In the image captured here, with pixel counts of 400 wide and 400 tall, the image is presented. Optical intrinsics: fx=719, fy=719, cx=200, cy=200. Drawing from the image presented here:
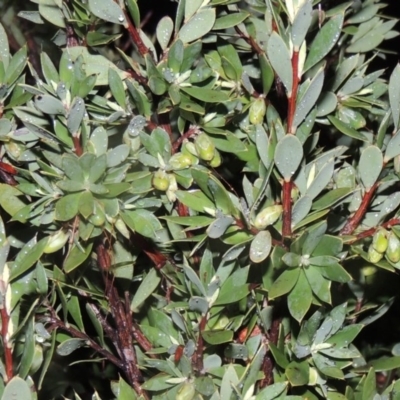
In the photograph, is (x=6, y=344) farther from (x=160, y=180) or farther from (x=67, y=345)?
(x=160, y=180)

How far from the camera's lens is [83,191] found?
66 cm

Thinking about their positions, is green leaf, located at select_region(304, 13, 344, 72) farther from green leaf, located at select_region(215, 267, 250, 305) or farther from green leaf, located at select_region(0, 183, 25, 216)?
green leaf, located at select_region(0, 183, 25, 216)

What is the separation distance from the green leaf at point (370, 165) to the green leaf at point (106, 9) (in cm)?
27

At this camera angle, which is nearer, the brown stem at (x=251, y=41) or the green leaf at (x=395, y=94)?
the green leaf at (x=395, y=94)

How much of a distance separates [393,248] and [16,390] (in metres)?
0.36

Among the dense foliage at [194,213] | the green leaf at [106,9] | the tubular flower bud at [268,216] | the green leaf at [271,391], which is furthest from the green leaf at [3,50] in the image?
the green leaf at [271,391]

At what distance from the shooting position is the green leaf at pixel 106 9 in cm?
71

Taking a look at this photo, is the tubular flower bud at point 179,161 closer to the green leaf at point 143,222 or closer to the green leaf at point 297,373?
the green leaf at point 143,222

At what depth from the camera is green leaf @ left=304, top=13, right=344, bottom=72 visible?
0.66 meters

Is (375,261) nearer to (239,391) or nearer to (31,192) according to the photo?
(239,391)

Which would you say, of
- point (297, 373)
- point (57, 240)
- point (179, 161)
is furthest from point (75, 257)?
point (297, 373)

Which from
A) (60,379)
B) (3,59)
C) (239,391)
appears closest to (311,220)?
(239,391)

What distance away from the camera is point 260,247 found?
625 millimetres

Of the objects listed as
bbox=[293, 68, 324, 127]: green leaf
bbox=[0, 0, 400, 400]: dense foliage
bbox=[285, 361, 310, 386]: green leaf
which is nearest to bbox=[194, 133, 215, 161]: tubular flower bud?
bbox=[0, 0, 400, 400]: dense foliage
